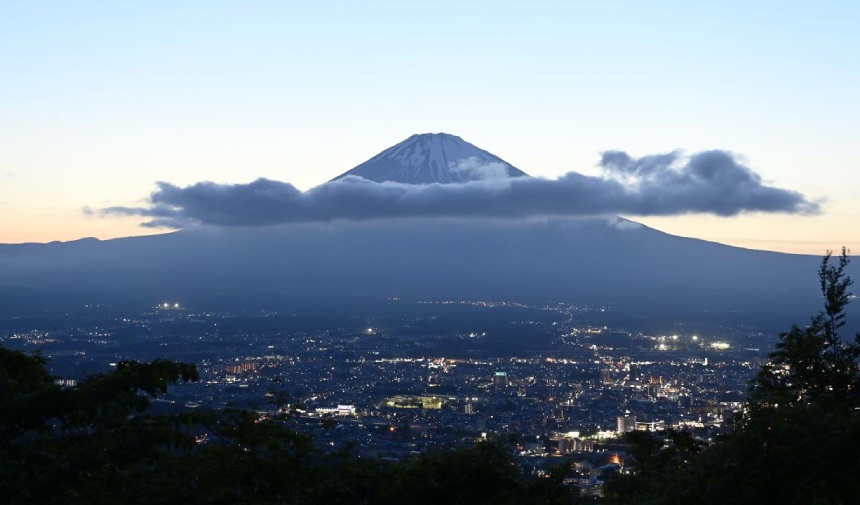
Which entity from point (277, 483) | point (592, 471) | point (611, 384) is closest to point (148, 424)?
point (277, 483)

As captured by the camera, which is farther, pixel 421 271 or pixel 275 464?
pixel 421 271

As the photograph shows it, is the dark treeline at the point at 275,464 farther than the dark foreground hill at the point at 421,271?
No

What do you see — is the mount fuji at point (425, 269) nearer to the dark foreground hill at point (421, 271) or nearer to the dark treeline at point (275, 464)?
the dark foreground hill at point (421, 271)

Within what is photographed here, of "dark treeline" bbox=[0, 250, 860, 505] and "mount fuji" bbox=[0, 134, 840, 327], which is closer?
"dark treeline" bbox=[0, 250, 860, 505]

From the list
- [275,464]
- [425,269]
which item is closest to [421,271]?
[425,269]

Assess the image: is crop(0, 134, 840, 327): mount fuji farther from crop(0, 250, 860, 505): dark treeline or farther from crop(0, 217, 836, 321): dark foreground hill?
crop(0, 250, 860, 505): dark treeline

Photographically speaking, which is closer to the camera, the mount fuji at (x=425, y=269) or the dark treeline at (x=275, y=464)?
the dark treeline at (x=275, y=464)

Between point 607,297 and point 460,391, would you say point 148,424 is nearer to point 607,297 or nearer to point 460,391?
point 460,391

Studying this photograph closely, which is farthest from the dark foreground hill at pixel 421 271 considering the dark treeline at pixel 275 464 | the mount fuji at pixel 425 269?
the dark treeline at pixel 275 464

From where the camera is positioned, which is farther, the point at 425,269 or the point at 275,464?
the point at 425,269

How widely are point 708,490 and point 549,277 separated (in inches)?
4952

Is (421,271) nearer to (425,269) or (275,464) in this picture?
(425,269)

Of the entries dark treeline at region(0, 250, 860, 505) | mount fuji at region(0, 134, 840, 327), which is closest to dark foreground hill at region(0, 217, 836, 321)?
mount fuji at region(0, 134, 840, 327)

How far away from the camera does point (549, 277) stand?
13162cm
